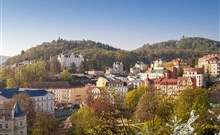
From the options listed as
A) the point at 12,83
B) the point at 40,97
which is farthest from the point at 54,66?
the point at 40,97

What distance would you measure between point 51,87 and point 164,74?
16.0 meters

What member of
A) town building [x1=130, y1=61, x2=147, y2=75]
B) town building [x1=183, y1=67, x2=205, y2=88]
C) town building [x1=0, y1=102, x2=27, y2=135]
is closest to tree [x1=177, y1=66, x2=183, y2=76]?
town building [x1=183, y1=67, x2=205, y2=88]

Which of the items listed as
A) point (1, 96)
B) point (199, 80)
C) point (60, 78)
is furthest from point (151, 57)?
point (1, 96)

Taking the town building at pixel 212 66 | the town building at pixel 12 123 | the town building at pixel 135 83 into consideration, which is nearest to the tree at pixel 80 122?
the town building at pixel 12 123

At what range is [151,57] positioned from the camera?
91.0 m

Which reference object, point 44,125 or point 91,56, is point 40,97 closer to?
point 44,125

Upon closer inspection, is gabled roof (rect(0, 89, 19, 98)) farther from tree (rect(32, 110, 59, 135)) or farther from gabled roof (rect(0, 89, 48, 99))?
tree (rect(32, 110, 59, 135))

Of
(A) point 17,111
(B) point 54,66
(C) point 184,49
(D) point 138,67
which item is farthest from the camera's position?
(C) point 184,49

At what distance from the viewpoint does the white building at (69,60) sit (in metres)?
72.1

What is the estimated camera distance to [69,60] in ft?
240

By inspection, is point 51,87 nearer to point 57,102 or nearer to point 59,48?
point 57,102

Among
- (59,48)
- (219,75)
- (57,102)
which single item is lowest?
(57,102)

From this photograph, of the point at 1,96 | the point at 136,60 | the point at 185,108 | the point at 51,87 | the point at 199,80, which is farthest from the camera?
the point at 136,60

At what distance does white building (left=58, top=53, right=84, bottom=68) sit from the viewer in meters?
72.1
